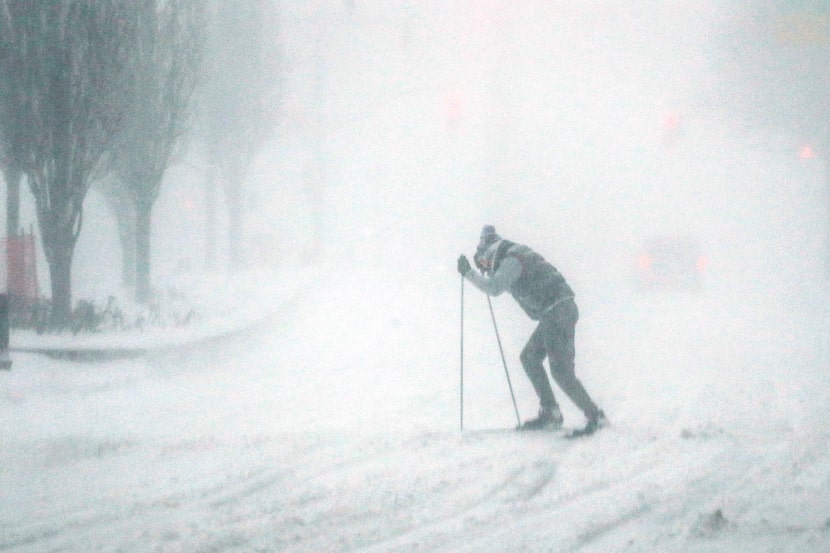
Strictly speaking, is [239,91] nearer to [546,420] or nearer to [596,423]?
[546,420]

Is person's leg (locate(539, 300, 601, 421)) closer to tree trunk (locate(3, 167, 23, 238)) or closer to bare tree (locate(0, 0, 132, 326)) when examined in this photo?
bare tree (locate(0, 0, 132, 326))

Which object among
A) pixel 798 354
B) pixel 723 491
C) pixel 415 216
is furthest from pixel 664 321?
pixel 415 216

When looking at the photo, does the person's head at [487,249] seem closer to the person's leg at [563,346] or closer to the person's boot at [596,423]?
the person's leg at [563,346]

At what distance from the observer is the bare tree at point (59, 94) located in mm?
11672

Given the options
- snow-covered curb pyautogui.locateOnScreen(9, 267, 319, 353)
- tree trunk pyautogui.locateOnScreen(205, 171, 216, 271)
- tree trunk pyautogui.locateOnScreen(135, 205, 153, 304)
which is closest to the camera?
snow-covered curb pyautogui.locateOnScreen(9, 267, 319, 353)

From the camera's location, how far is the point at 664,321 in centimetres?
1958

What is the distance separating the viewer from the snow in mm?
4637

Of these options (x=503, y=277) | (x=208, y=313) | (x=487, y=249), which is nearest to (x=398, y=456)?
(x=503, y=277)

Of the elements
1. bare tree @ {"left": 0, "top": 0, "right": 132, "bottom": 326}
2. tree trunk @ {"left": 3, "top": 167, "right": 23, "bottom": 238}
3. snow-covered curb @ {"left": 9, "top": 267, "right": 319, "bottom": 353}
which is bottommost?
snow-covered curb @ {"left": 9, "top": 267, "right": 319, "bottom": 353}

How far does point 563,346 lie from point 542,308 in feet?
1.14

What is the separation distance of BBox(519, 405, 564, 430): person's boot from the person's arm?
111 cm

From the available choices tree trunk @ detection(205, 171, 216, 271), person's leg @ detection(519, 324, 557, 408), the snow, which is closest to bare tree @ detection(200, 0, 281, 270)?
tree trunk @ detection(205, 171, 216, 271)

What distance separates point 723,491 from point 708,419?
3.07 m

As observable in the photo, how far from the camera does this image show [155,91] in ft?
50.9
